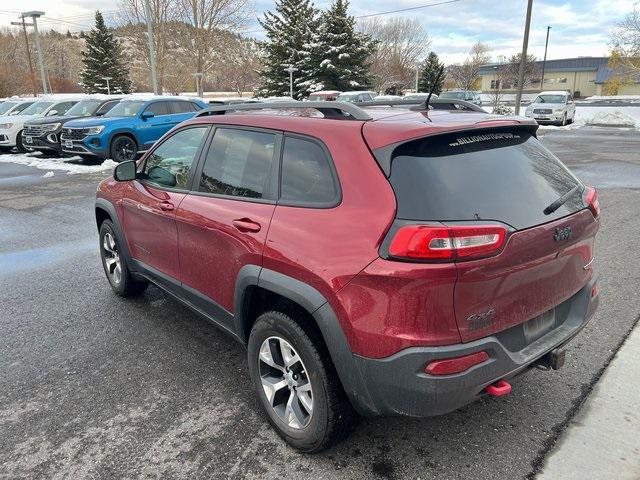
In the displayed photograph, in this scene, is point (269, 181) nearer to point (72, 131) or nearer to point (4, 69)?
point (72, 131)

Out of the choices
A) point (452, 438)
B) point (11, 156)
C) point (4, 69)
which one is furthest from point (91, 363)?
point (4, 69)

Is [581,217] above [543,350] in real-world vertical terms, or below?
above

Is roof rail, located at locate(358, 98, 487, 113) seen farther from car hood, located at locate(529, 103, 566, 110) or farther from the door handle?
car hood, located at locate(529, 103, 566, 110)

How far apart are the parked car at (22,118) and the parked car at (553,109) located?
71.5 feet

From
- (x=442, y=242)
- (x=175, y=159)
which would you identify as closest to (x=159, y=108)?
(x=175, y=159)

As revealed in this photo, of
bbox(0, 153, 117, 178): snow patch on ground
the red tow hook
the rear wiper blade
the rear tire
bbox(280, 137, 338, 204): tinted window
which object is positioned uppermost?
bbox(280, 137, 338, 204): tinted window

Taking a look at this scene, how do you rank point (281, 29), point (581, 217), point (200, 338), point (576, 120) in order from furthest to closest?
point (281, 29) < point (576, 120) < point (200, 338) < point (581, 217)

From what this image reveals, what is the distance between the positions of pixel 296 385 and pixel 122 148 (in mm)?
12628

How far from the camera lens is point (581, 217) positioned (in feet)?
8.34

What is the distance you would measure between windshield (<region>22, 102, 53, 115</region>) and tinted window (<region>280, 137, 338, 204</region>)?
18.7m

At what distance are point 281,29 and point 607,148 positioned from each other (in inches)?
1139

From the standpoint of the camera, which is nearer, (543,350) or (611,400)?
(543,350)

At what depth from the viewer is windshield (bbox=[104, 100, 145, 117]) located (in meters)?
13.9

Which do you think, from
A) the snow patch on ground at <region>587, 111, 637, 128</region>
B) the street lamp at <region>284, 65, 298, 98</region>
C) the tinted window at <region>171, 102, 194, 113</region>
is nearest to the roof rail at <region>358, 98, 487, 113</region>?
the tinted window at <region>171, 102, 194, 113</region>
